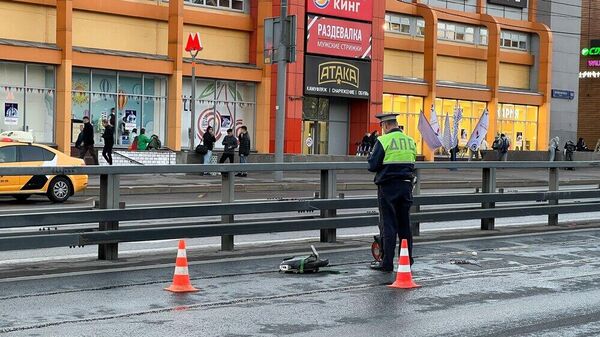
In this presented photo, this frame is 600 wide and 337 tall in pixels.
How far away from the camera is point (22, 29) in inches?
1346

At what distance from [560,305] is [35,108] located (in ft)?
95.2

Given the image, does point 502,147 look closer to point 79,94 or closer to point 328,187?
point 79,94

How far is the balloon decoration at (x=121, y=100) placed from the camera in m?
37.4

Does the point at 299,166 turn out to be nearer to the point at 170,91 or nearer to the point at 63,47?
the point at 63,47

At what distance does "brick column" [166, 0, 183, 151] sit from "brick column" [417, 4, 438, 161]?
48.0 feet

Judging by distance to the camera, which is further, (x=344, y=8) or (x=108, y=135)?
(x=344, y=8)

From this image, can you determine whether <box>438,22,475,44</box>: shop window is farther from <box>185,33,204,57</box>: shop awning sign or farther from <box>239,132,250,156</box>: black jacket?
<box>239,132,250,156</box>: black jacket

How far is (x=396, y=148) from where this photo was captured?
10641 millimetres

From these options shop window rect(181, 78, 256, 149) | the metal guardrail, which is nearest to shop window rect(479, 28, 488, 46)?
shop window rect(181, 78, 256, 149)

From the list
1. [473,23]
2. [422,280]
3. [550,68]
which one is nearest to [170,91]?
[473,23]

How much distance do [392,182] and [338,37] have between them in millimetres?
33064

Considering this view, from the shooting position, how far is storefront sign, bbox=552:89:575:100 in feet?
185

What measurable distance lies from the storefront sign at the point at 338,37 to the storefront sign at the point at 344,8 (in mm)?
273

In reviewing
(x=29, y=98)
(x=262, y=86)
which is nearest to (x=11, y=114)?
(x=29, y=98)
